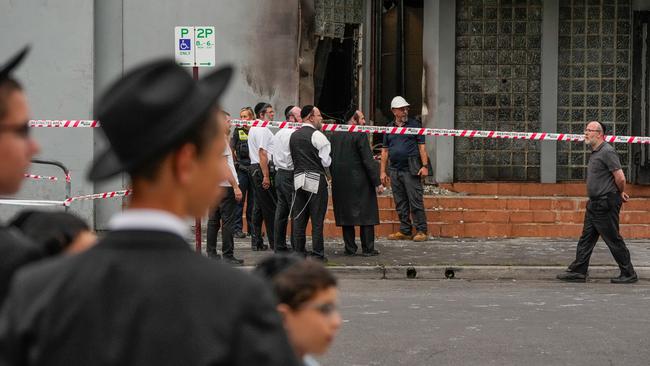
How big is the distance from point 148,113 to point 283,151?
12812 mm

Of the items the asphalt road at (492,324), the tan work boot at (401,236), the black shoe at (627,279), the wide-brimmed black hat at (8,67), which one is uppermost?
the wide-brimmed black hat at (8,67)

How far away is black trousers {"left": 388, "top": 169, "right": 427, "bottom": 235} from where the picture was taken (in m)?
17.0

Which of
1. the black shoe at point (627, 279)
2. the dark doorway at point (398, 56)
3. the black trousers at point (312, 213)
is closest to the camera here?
the black shoe at point (627, 279)

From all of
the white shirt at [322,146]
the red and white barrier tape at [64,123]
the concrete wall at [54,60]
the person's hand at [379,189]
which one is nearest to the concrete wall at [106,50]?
the concrete wall at [54,60]

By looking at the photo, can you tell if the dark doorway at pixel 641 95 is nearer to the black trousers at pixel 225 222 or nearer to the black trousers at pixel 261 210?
the black trousers at pixel 261 210

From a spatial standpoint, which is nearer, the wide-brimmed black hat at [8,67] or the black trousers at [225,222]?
the wide-brimmed black hat at [8,67]

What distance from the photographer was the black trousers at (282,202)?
15.3m

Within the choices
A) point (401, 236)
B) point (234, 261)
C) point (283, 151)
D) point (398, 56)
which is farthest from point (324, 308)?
point (398, 56)

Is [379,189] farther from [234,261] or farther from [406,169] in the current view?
[234,261]

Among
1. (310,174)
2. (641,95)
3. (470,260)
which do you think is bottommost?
(470,260)

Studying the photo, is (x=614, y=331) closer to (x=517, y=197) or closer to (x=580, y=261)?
(x=580, y=261)

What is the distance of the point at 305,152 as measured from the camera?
1488cm

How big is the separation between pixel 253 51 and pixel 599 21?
512cm

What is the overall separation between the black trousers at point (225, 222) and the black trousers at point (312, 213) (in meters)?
0.80
